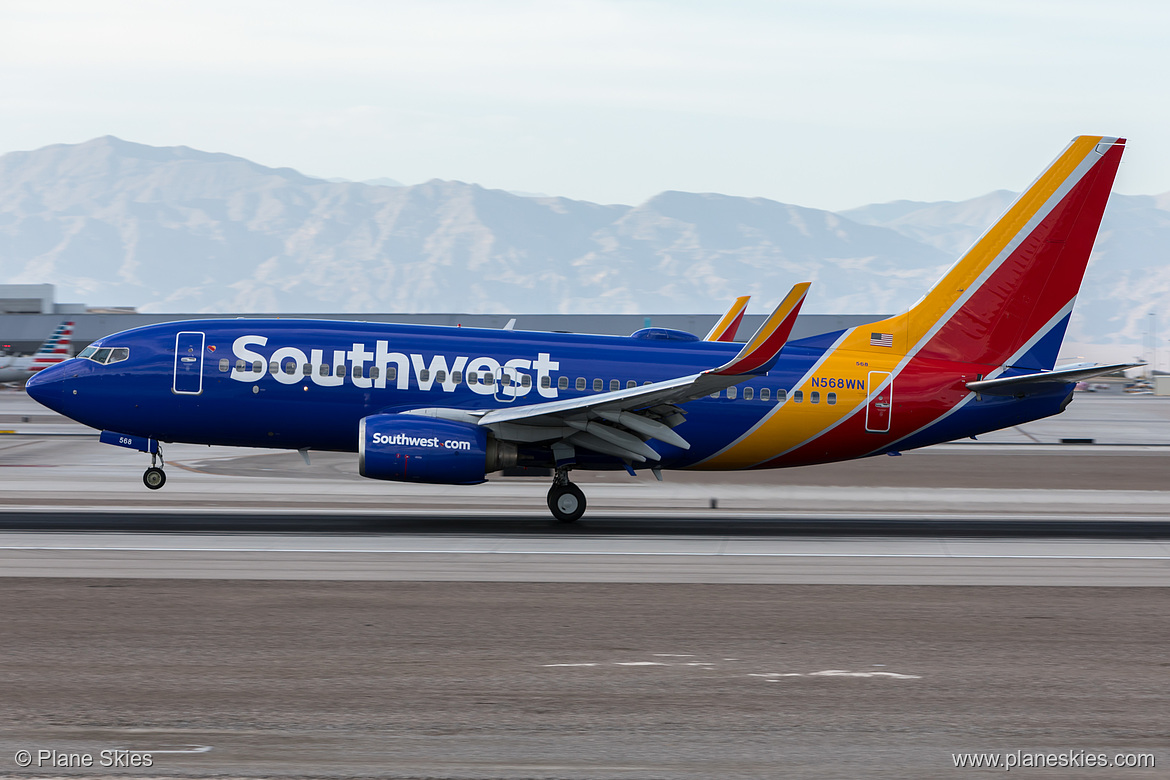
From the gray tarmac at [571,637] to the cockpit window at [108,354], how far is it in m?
3.31

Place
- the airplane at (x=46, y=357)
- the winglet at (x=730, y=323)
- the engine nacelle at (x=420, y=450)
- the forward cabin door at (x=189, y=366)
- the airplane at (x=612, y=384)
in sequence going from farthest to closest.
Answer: the airplane at (x=46, y=357)
the winglet at (x=730, y=323)
the forward cabin door at (x=189, y=366)
the airplane at (x=612, y=384)
the engine nacelle at (x=420, y=450)

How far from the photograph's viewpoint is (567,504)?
24.0 meters

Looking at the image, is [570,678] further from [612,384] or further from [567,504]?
[612,384]

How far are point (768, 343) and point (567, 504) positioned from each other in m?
5.68

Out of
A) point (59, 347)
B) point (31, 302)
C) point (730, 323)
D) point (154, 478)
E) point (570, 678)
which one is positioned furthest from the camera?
point (31, 302)

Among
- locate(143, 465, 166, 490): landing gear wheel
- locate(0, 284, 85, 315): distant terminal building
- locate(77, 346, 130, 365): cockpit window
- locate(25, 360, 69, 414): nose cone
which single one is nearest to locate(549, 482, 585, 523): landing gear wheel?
locate(143, 465, 166, 490): landing gear wheel

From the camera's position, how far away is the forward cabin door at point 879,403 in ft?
82.3

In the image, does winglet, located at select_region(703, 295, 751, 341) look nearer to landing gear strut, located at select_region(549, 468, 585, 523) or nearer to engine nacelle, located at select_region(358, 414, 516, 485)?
landing gear strut, located at select_region(549, 468, 585, 523)

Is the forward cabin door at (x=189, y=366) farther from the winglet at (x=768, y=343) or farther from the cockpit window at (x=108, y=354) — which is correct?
the winglet at (x=768, y=343)

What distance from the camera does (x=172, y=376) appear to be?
24.0 m

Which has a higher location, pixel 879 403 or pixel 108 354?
pixel 108 354

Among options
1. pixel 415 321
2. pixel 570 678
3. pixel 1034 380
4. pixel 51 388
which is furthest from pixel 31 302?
pixel 570 678

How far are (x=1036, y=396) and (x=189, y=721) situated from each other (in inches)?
790

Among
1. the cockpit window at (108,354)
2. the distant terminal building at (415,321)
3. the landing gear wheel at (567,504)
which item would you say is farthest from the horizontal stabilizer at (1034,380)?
the distant terminal building at (415,321)
